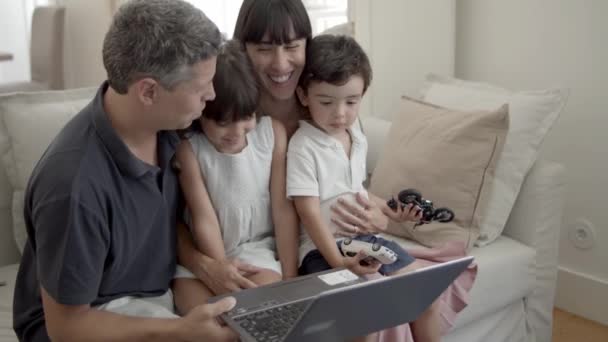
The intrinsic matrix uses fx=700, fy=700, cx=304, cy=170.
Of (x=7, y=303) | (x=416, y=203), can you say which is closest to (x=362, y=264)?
(x=416, y=203)

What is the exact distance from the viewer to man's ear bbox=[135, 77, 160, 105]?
4.11ft

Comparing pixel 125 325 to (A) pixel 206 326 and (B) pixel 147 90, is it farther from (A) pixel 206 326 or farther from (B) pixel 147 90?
(B) pixel 147 90

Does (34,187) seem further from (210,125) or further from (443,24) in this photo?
(443,24)

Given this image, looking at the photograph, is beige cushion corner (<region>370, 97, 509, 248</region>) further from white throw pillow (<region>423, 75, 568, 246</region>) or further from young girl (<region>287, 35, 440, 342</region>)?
young girl (<region>287, 35, 440, 342</region>)

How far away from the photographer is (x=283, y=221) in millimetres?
1621

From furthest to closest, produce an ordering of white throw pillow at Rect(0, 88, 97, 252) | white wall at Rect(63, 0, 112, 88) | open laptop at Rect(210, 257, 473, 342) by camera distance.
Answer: white wall at Rect(63, 0, 112, 88) < white throw pillow at Rect(0, 88, 97, 252) < open laptop at Rect(210, 257, 473, 342)

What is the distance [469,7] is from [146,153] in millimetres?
1732

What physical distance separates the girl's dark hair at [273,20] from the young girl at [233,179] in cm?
8

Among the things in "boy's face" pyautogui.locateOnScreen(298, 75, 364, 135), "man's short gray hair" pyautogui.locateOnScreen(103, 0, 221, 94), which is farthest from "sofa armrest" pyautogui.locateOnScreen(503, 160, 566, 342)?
"man's short gray hair" pyautogui.locateOnScreen(103, 0, 221, 94)

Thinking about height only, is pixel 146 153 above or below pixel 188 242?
above

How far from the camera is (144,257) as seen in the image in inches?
56.7

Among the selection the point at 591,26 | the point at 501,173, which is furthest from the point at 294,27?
the point at 591,26

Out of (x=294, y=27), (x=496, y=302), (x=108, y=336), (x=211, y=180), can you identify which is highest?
(x=294, y=27)

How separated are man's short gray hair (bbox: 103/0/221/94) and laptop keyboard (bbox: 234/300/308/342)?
0.44 metres
